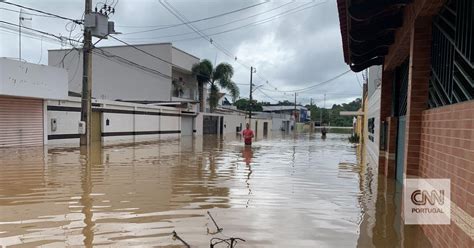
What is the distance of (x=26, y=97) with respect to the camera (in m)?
18.9

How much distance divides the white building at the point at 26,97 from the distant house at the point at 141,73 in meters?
17.8

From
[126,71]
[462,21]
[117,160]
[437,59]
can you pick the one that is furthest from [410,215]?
[126,71]

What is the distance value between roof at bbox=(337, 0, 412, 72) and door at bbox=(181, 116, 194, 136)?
29.2m

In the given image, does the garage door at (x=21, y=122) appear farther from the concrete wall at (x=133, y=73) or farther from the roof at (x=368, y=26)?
the concrete wall at (x=133, y=73)

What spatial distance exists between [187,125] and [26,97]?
21.2m

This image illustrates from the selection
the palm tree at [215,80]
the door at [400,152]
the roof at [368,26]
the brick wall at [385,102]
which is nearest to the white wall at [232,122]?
the palm tree at [215,80]

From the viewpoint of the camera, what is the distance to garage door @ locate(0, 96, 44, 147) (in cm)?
1850

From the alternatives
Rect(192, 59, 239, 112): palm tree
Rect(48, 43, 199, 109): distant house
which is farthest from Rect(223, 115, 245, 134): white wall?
Rect(48, 43, 199, 109): distant house

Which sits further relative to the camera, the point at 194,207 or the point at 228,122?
A: the point at 228,122

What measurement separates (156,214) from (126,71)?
37.1 metres

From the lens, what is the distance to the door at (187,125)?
38.6 m

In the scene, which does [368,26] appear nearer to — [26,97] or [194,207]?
[194,207]

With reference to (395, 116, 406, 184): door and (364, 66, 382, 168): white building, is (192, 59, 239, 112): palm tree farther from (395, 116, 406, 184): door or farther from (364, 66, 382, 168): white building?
(395, 116, 406, 184): door

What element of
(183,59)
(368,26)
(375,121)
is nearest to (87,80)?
(375,121)
